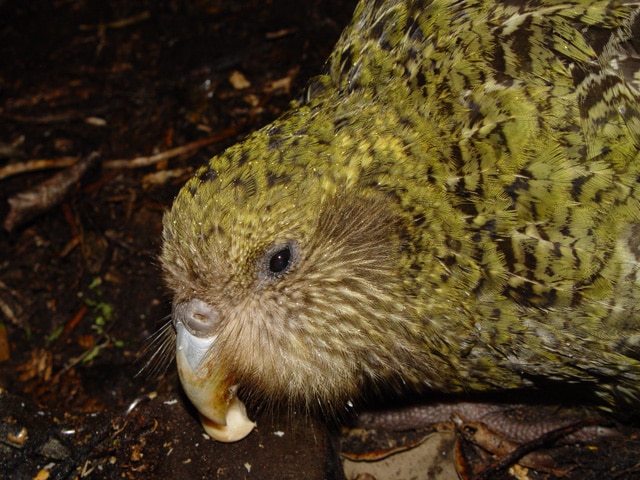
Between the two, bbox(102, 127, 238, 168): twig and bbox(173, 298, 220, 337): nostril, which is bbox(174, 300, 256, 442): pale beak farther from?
bbox(102, 127, 238, 168): twig

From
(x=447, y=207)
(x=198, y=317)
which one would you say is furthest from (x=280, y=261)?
(x=447, y=207)

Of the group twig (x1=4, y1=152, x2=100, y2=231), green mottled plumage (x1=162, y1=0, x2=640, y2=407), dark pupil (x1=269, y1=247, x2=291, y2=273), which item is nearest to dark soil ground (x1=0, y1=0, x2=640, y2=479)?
twig (x1=4, y1=152, x2=100, y2=231)

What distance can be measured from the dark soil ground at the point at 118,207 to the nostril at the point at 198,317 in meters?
0.38

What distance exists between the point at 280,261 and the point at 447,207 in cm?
59

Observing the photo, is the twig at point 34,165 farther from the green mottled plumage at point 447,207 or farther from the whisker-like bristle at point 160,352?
the green mottled plumage at point 447,207

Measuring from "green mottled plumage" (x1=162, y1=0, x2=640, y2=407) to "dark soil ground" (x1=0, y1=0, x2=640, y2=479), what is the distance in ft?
1.81

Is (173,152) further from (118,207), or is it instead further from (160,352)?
(160,352)

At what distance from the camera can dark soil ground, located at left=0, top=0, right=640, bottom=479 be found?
2.82 meters

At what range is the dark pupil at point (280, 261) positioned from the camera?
226 centimetres

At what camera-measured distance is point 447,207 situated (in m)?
2.34

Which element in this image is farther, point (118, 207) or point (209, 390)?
point (118, 207)

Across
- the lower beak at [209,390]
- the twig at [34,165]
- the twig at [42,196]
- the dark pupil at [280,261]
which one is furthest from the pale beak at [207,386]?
the twig at [34,165]

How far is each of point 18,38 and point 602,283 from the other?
4.39 m

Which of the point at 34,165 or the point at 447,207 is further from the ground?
the point at 447,207
